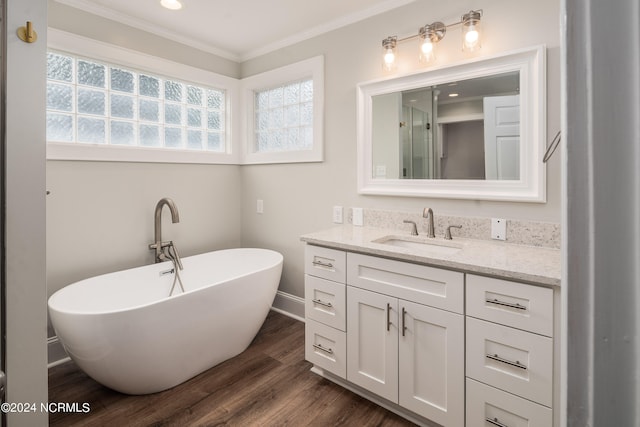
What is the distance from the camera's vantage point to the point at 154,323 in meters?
1.79

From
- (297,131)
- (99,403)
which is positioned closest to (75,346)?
(99,403)

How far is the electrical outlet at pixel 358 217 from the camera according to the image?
8.21ft

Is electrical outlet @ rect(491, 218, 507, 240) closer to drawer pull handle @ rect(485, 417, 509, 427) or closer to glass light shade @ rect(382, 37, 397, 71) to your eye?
drawer pull handle @ rect(485, 417, 509, 427)

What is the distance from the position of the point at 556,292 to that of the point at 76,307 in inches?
100

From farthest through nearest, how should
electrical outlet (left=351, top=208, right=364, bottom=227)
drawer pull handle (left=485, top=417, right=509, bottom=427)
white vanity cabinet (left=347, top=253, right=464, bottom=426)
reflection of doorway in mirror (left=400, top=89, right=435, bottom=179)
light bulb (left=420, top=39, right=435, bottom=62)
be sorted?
electrical outlet (left=351, top=208, right=364, bottom=227) < reflection of doorway in mirror (left=400, top=89, right=435, bottom=179) < light bulb (left=420, top=39, right=435, bottom=62) < white vanity cabinet (left=347, top=253, right=464, bottom=426) < drawer pull handle (left=485, top=417, right=509, bottom=427)

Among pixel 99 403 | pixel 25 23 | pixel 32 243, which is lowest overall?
pixel 99 403

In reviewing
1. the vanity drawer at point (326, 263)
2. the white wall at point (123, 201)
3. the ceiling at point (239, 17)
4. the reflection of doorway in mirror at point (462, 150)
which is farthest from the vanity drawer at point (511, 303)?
the white wall at point (123, 201)

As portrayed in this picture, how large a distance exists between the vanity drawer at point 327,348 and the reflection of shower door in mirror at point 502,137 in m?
1.31

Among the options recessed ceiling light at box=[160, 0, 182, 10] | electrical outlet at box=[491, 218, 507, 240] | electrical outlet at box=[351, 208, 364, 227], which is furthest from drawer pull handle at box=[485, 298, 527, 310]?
recessed ceiling light at box=[160, 0, 182, 10]

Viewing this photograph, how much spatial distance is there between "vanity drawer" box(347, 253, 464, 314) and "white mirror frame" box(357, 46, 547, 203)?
2.20ft

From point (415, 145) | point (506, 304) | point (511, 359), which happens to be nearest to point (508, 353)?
point (511, 359)

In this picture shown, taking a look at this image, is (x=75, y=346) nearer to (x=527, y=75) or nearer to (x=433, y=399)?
(x=433, y=399)

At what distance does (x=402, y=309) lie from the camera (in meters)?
Answer: 1.68

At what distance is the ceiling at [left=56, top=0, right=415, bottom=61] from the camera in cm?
232
